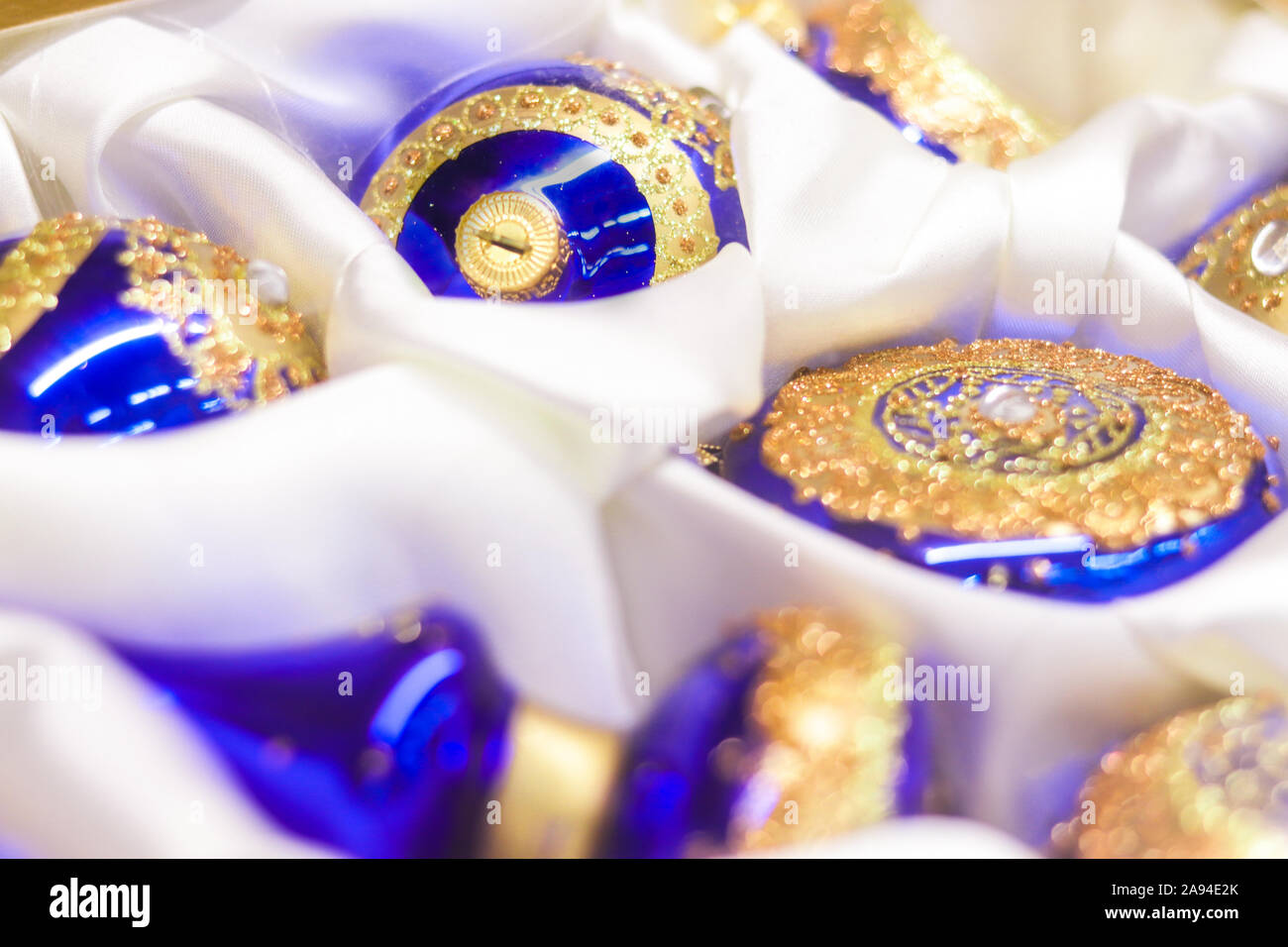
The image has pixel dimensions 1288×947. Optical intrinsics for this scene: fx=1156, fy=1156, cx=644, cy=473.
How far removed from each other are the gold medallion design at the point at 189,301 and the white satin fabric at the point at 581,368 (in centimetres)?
4

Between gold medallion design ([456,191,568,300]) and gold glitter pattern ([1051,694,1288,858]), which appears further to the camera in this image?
gold medallion design ([456,191,568,300])

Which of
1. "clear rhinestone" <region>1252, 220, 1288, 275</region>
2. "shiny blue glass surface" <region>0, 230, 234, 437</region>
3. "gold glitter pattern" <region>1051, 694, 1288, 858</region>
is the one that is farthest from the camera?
"clear rhinestone" <region>1252, 220, 1288, 275</region>

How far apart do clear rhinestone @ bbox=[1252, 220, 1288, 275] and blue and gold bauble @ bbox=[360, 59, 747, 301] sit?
45 centimetres

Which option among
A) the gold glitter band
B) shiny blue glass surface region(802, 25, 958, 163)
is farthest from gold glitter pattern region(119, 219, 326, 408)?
shiny blue glass surface region(802, 25, 958, 163)

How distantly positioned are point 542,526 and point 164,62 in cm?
53

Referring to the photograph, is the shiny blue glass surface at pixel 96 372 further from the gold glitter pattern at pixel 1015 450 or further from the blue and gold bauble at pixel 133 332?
the gold glitter pattern at pixel 1015 450

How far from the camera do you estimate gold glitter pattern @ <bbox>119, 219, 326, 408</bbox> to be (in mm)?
756

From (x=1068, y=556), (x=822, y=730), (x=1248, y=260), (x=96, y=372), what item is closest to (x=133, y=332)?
(x=96, y=372)

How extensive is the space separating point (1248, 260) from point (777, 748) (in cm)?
67

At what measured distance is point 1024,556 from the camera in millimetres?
704

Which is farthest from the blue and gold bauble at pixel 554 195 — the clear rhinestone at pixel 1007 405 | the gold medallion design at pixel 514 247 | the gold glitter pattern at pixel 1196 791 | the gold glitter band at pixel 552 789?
the gold glitter pattern at pixel 1196 791

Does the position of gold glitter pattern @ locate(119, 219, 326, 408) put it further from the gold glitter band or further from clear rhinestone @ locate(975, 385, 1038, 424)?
clear rhinestone @ locate(975, 385, 1038, 424)

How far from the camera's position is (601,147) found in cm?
93
